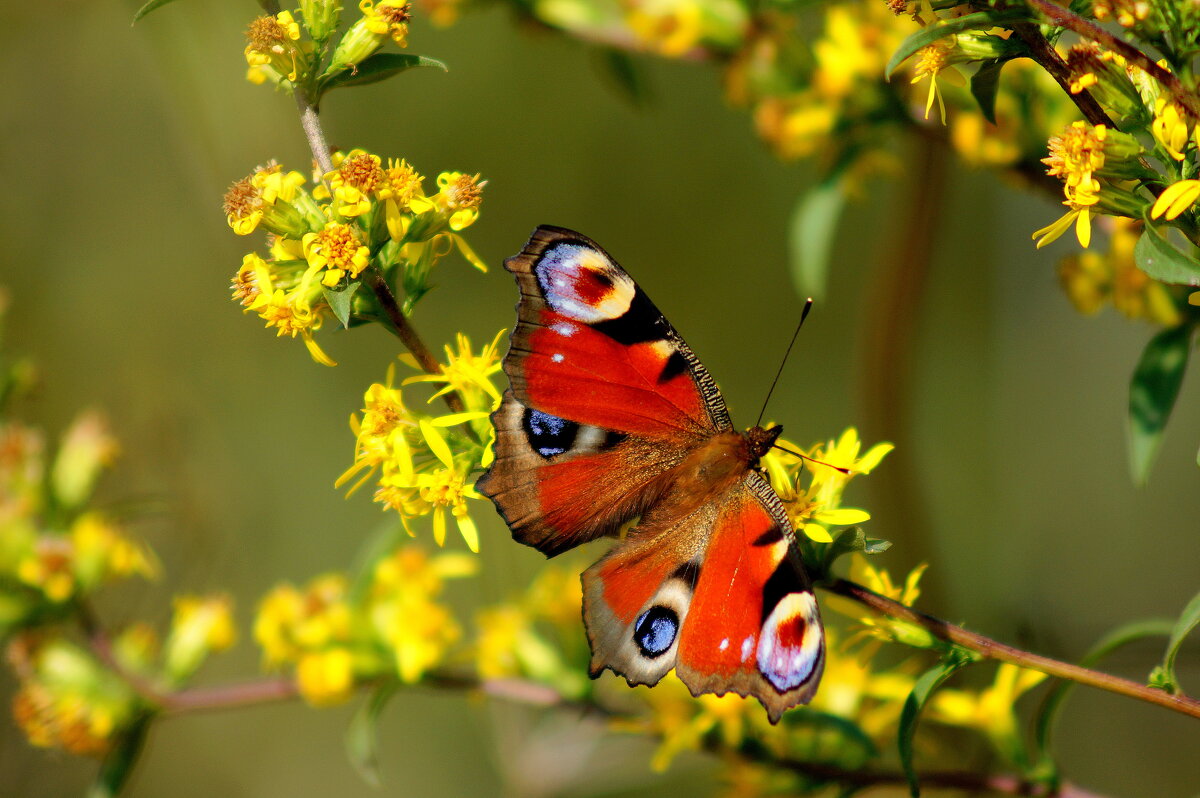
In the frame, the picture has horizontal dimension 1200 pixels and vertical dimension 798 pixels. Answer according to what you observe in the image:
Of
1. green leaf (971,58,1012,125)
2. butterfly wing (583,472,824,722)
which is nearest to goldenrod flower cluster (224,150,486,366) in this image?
butterfly wing (583,472,824,722)

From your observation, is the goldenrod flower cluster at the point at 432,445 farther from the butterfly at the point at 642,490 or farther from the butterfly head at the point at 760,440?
the butterfly head at the point at 760,440

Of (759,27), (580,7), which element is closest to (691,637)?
(759,27)

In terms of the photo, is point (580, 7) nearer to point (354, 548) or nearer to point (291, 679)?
point (291, 679)

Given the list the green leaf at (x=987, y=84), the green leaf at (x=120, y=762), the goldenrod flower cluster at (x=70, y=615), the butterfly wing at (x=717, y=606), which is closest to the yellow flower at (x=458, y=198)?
the butterfly wing at (x=717, y=606)

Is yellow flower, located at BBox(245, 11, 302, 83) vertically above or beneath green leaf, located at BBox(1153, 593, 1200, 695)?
above

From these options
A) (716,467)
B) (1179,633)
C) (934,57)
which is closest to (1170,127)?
(934,57)

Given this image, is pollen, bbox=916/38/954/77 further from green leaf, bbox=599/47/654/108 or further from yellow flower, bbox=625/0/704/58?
green leaf, bbox=599/47/654/108
